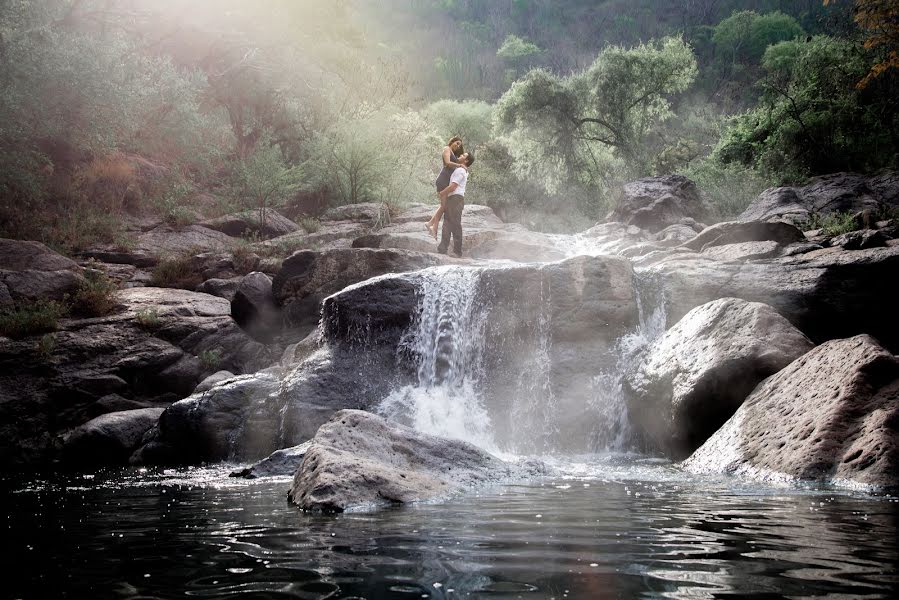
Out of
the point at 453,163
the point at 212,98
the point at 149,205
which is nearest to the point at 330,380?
the point at 453,163

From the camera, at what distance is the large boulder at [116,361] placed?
1217 centimetres

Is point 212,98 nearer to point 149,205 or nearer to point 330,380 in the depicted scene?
point 149,205

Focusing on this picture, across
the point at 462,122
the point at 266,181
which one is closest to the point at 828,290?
the point at 266,181

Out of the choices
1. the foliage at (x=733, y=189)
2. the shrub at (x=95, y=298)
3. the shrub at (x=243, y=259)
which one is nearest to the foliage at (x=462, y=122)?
the foliage at (x=733, y=189)

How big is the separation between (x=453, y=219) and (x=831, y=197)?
451 inches

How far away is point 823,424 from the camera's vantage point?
588 cm

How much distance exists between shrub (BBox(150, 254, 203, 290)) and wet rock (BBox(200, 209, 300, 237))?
309 cm

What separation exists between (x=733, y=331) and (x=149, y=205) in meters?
19.0

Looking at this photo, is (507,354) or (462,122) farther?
(462,122)

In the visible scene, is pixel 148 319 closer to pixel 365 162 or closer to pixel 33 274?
pixel 33 274

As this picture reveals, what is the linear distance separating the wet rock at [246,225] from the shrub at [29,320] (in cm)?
749

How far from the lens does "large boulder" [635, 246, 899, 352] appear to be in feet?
32.9

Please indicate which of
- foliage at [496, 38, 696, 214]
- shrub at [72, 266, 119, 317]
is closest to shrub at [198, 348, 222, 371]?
shrub at [72, 266, 119, 317]

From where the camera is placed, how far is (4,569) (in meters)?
3.12
